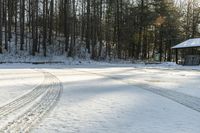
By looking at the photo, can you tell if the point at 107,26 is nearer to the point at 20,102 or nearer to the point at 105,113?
the point at 20,102

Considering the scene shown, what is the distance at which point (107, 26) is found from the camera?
63656 millimetres

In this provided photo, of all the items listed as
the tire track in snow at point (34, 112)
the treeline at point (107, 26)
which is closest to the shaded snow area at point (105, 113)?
the tire track in snow at point (34, 112)

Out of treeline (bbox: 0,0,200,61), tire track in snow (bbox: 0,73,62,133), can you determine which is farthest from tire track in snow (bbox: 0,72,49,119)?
treeline (bbox: 0,0,200,61)

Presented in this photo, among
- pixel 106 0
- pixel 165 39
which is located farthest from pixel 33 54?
pixel 165 39

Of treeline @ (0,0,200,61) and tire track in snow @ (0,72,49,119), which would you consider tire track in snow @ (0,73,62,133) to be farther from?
treeline @ (0,0,200,61)

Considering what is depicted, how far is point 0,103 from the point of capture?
10.3 metres

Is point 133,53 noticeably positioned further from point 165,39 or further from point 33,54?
point 33,54

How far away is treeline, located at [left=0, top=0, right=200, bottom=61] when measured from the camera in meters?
53.1

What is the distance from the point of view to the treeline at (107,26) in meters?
53.1

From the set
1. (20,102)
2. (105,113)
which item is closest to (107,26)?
(20,102)

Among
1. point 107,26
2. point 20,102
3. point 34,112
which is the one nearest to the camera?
point 34,112

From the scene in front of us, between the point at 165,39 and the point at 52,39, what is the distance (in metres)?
24.9

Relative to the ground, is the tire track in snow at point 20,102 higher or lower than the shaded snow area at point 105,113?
higher

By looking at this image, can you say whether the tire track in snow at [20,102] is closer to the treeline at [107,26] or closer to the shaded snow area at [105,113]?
the shaded snow area at [105,113]
